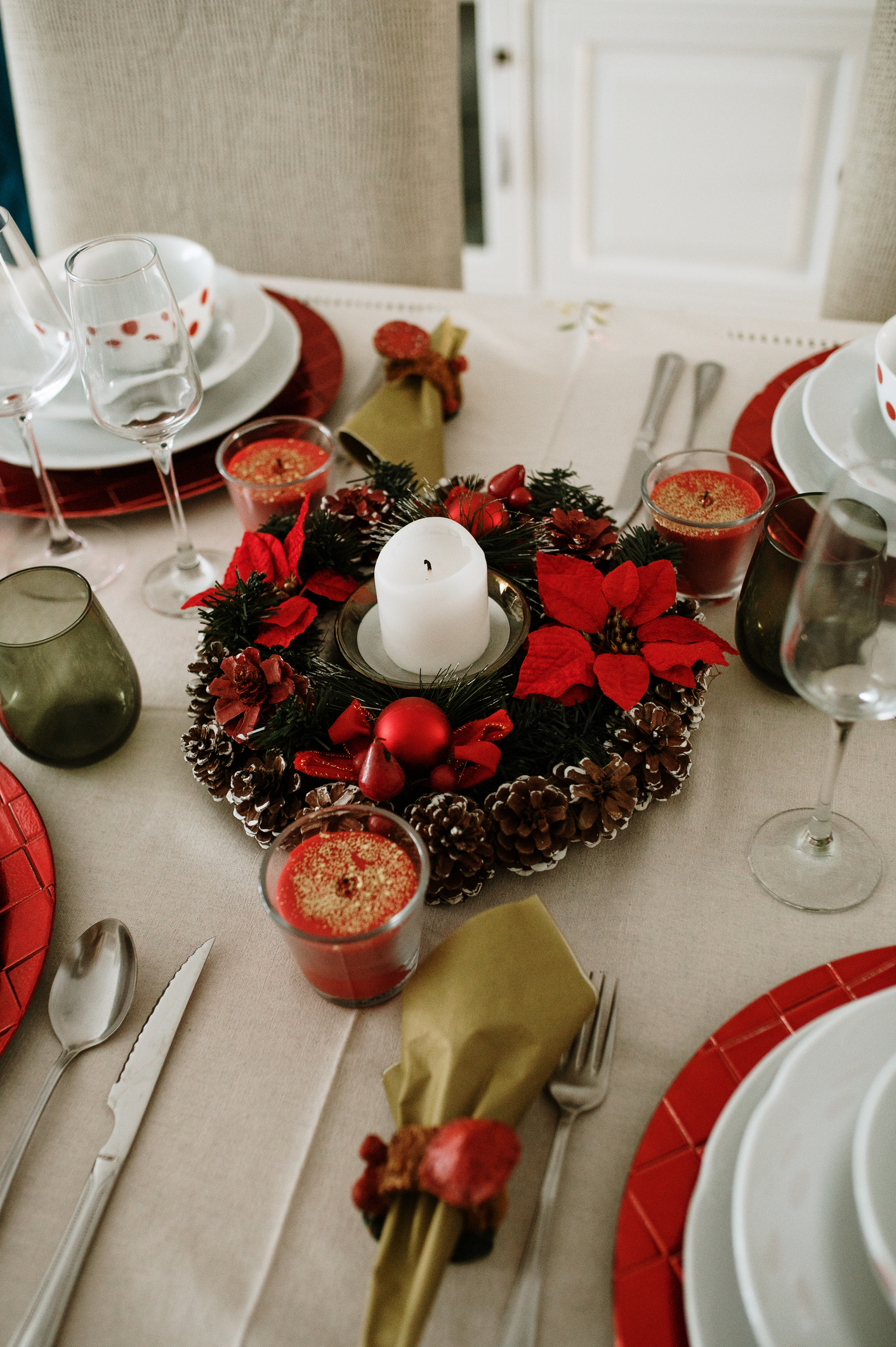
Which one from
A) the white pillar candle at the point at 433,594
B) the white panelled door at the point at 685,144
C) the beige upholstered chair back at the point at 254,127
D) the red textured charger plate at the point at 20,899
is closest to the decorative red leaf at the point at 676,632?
the white pillar candle at the point at 433,594

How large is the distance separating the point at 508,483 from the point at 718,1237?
1.80 ft

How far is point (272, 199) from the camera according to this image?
4.24ft

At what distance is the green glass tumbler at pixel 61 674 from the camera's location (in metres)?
0.65

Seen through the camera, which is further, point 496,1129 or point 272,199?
point 272,199

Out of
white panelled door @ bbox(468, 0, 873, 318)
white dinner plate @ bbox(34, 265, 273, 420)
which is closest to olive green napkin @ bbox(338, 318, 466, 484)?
white dinner plate @ bbox(34, 265, 273, 420)

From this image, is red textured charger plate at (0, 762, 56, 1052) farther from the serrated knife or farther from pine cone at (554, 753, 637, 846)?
pine cone at (554, 753, 637, 846)

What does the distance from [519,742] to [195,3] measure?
1.05 metres

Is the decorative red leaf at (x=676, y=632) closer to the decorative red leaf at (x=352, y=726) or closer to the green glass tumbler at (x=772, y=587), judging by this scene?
the green glass tumbler at (x=772, y=587)

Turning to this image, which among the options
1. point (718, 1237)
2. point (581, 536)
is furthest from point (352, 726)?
point (718, 1237)

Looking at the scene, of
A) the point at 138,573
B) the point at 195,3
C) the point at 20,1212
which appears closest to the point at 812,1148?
the point at 20,1212

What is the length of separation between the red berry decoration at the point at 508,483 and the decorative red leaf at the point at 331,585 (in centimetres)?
14

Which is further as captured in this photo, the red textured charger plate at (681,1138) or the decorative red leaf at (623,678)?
the decorative red leaf at (623,678)

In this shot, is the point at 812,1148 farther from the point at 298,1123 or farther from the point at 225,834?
the point at 225,834

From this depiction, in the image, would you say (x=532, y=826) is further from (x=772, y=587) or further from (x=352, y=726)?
(x=772, y=587)
